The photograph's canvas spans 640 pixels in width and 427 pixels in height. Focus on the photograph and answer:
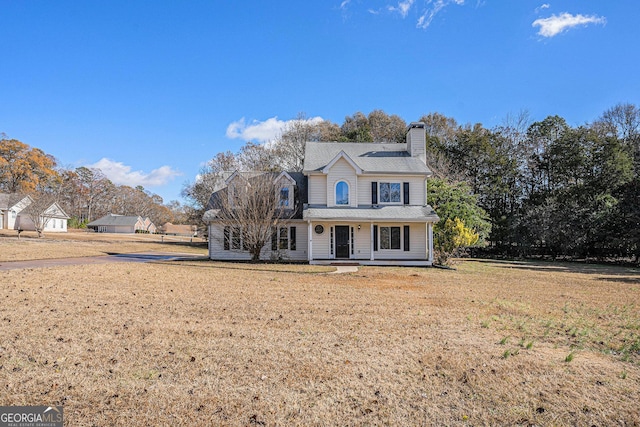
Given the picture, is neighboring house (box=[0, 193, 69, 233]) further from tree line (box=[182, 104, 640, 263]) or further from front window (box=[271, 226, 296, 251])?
front window (box=[271, 226, 296, 251])

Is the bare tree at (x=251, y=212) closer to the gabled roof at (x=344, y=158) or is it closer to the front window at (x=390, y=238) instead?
the gabled roof at (x=344, y=158)

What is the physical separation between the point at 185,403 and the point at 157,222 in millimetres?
105742

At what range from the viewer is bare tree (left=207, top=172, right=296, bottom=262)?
20781mm

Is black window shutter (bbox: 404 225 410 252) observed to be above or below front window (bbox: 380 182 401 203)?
below

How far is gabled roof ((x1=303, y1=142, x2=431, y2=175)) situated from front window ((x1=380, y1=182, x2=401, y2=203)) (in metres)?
0.91

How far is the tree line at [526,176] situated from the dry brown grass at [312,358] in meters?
16.3

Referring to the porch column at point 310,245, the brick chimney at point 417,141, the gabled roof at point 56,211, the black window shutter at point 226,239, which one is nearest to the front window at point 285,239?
the porch column at point 310,245

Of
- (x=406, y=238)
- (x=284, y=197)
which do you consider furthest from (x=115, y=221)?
(x=406, y=238)

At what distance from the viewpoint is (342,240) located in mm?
22250

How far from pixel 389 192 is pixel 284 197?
20.6 ft

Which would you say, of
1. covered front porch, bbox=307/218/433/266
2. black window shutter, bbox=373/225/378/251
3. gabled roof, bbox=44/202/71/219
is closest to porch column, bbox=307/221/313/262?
covered front porch, bbox=307/218/433/266

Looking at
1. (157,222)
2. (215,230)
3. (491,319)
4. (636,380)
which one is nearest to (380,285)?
(491,319)

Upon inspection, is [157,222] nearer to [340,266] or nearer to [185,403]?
[340,266]

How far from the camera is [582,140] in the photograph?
35.5 metres
